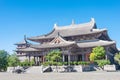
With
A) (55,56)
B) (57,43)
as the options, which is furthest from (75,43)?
(55,56)

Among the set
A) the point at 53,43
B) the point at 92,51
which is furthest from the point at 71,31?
the point at 92,51

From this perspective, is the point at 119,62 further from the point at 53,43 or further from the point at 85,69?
the point at 53,43

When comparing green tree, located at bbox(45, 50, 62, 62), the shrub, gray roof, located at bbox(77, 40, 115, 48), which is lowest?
the shrub

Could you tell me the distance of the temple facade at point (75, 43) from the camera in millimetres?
47125

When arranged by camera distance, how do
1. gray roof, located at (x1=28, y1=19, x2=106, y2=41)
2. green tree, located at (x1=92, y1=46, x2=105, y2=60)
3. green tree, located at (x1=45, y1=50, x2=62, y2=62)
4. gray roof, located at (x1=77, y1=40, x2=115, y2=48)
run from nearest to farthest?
green tree, located at (x1=45, y1=50, x2=62, y2=62), green tree, located at (x1=92, y1=46, x2=105, y2=60), gray roof, located at (x1=77, y1=40, x2=115, y2=48), gray roof, located at (x1=28, y1=19, x2=106, y2=41)

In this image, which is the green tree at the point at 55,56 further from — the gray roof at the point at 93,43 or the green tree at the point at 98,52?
the gray roof at the point at 93,43

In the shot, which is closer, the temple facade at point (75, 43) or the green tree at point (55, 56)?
the green tree at point (55, 56)

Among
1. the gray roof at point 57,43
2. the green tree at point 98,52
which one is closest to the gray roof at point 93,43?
the green tree at point 98,52

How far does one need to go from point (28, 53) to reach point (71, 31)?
36.0ft

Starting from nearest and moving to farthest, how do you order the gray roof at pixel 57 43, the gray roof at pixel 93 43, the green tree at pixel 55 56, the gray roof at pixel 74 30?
the green tree at pixel 55 56 < the gray roof at pixel 93 43 < the gray roof at pixel 57 43 < the gray roof at pixel 74 30

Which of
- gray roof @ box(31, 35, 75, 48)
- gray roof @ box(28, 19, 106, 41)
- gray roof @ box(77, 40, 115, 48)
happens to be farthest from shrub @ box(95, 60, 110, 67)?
gray roof @ box(28, 19, 106, 41)

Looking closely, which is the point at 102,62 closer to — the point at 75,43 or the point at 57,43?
the point at 75,43

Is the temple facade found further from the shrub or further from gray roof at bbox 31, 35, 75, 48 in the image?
the shrub

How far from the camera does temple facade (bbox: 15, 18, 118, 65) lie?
155 feet
